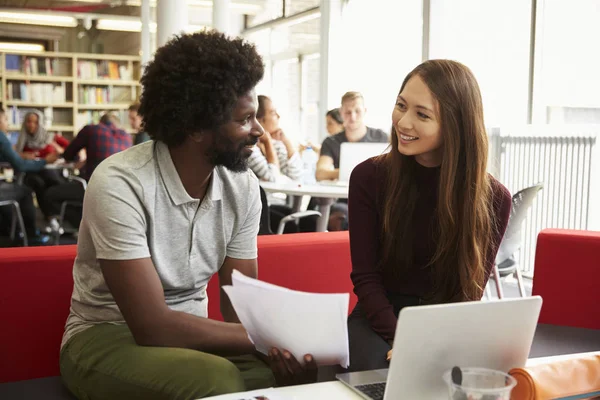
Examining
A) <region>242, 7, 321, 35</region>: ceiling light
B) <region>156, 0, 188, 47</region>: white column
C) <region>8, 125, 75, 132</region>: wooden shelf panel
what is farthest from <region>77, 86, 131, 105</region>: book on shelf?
<region>156, 0, 188, 47</region>: white column

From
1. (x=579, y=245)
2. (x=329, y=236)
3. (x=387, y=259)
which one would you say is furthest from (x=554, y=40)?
(x=387, y=259)

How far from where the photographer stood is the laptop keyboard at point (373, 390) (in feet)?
3.69

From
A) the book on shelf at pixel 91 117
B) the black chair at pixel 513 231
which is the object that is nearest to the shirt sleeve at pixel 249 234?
the black chair at pixel 513 231

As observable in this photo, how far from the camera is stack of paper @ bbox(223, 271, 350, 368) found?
1.03 metres

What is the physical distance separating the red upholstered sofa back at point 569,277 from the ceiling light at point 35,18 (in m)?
8.33

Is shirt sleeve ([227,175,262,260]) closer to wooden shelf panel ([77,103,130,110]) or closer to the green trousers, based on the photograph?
the green trousers

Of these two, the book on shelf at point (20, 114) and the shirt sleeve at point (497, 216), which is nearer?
the shirt sleeve at point (497, 216)

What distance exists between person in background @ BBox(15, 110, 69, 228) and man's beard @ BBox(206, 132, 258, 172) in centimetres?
568

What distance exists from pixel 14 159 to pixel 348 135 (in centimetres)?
285

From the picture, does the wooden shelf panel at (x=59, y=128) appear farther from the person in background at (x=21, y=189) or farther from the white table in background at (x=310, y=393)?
the white table in background at (x=310, y=393)

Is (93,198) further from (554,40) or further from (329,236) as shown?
(554,40)

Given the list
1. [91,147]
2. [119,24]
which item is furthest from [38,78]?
[91,147]

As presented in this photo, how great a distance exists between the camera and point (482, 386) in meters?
0.90

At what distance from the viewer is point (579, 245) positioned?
2.29 metres
